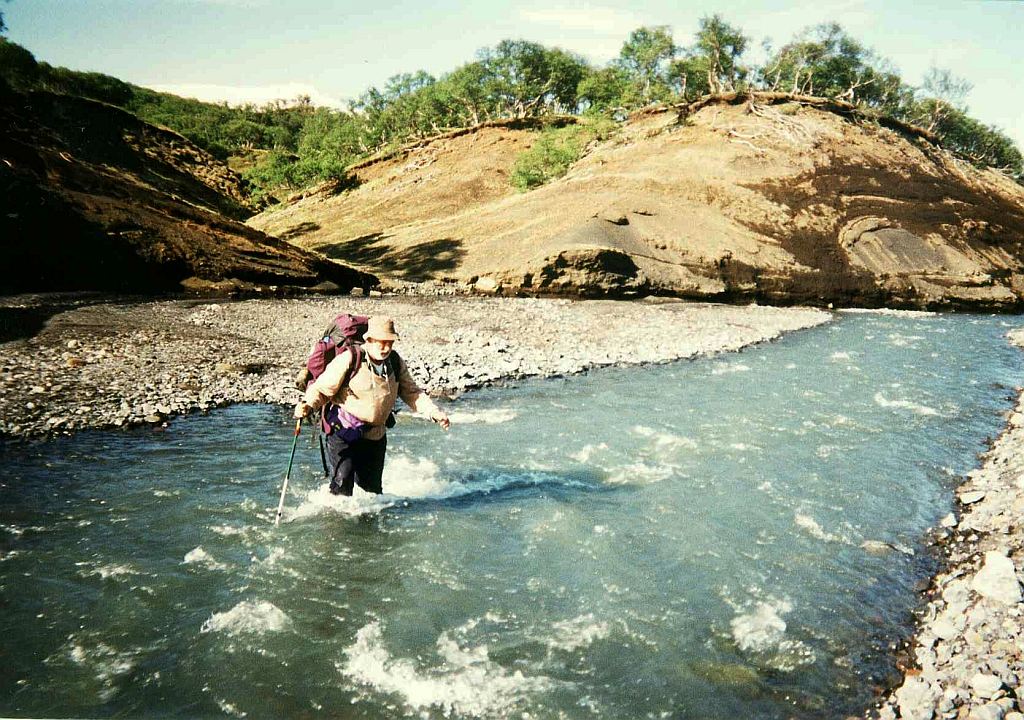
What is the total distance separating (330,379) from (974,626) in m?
6.77

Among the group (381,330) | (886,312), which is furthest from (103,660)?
(886,312)

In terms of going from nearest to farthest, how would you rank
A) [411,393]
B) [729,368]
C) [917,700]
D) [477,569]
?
[917,700] → [477,569] → [411,393] → [729,368]

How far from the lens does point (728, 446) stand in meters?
11.4

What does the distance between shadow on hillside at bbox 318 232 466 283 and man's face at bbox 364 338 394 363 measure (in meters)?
23.8

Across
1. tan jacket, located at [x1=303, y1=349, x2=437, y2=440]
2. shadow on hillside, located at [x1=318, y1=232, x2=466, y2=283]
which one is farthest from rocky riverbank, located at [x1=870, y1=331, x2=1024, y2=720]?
shadow on hillside, located at [x1=318, y1=232, x2=466, y2=283]

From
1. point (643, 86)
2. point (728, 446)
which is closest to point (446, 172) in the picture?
point (643, 86)

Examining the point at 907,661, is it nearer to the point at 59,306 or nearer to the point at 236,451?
the point at 236,451

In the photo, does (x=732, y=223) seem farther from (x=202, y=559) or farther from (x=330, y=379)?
(x=202, y=559)

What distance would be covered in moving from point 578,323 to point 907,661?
17135 millimetres

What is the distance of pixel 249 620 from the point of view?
5996mm

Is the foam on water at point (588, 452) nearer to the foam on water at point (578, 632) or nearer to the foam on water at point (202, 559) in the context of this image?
the foam on water at point (578, 632)

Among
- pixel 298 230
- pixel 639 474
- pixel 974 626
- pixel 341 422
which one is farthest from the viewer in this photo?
pixel 298 230

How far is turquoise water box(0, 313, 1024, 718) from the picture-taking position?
5.28 m

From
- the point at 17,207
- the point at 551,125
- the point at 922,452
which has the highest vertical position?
the point at 551,125
